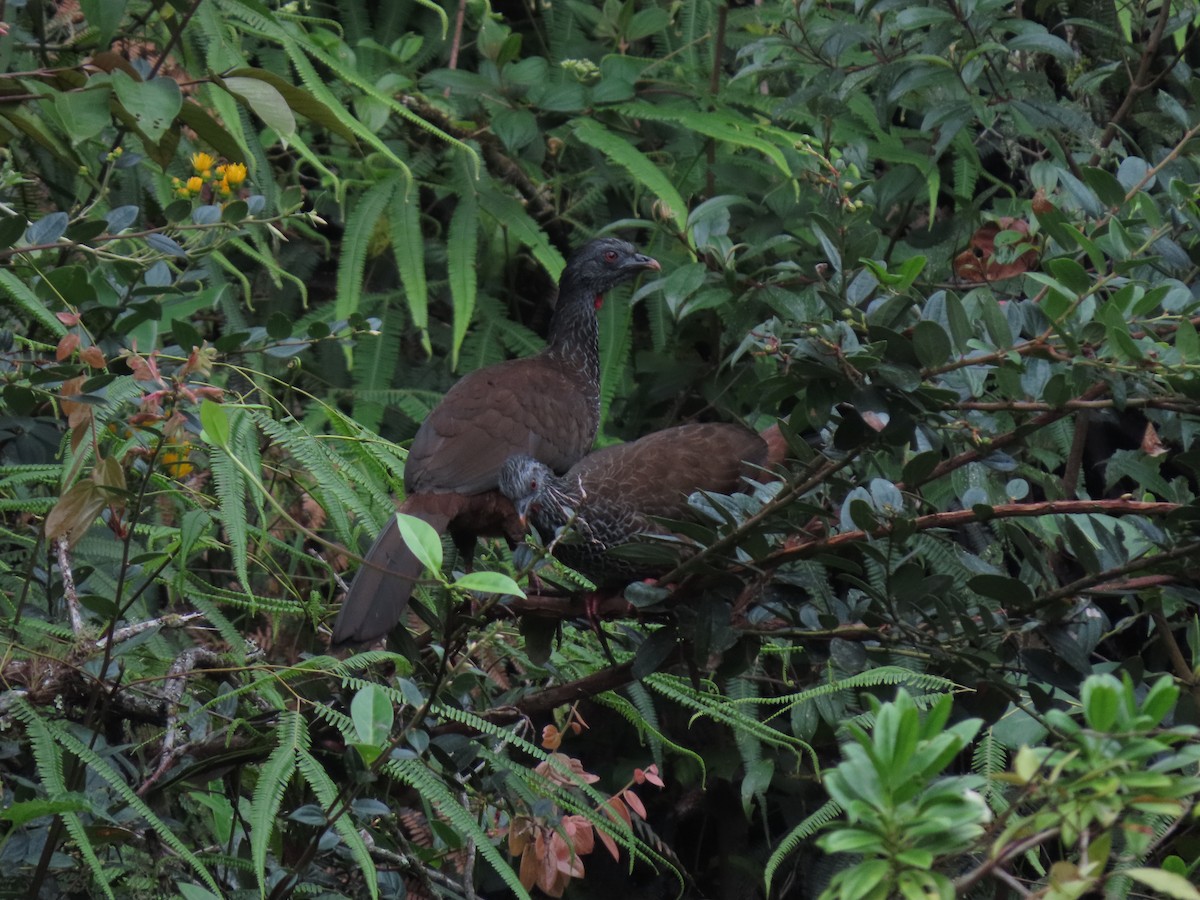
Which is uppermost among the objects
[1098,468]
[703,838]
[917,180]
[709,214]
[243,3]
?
[243,3]

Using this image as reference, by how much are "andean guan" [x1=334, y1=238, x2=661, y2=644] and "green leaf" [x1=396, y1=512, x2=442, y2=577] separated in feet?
4.86

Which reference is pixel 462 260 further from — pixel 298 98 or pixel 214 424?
pixel 214 424

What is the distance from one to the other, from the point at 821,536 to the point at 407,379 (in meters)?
2.54

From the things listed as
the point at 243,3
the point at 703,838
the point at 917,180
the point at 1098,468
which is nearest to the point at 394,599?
the point at 243,3

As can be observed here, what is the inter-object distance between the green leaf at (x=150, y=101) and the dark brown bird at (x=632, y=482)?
3.87 ft

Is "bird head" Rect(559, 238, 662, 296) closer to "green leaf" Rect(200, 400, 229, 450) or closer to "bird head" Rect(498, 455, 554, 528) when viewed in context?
"bird head" Rect(498, 455, 554, 528)

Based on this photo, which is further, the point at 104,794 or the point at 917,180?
the point at 917,180

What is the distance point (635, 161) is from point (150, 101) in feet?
6.54

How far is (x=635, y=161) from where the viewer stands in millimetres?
3676

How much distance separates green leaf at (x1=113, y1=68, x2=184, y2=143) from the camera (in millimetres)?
1807

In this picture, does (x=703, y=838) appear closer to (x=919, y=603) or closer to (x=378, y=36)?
(x=919, y=603)

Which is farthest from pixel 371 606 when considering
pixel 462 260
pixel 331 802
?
pixel 462 260

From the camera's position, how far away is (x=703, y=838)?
11.9 feet

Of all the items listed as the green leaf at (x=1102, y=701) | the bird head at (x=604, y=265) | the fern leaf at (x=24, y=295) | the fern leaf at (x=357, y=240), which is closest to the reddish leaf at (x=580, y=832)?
the fern leaf at (x=24, y=295)
